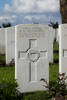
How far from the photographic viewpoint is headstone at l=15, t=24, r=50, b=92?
5.87m

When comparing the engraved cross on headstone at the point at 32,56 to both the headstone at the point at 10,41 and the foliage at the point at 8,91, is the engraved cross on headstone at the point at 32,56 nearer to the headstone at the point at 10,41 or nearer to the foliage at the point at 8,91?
the foliage at the point at 8,91

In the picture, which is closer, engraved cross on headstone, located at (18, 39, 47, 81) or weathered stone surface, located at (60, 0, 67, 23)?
engraved cross on headstone, located at (18, 39, 47, 81)

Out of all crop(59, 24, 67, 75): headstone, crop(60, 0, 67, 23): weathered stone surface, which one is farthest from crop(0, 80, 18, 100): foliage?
crop(60, 0, 67, 23): weathered stone surface

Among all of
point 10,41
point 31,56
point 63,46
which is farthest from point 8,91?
point 10,41

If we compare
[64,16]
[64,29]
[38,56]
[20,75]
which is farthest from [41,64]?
[64,16]

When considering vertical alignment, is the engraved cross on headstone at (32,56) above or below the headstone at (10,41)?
below

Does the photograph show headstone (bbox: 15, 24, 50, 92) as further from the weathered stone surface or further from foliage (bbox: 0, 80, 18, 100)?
the weathered stone surface

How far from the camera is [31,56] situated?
6074 millimetres

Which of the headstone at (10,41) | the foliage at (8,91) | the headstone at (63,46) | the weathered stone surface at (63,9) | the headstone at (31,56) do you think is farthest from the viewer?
the weathered stone surface at (63,9)

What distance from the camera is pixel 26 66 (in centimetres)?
598

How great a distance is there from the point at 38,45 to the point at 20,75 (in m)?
0.88

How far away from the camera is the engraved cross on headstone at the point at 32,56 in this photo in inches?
236

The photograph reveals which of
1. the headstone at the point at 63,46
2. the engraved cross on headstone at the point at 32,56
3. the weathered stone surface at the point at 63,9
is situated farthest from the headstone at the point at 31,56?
the weathered stone surface at the point at 63,9

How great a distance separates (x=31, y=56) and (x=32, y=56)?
3cm
